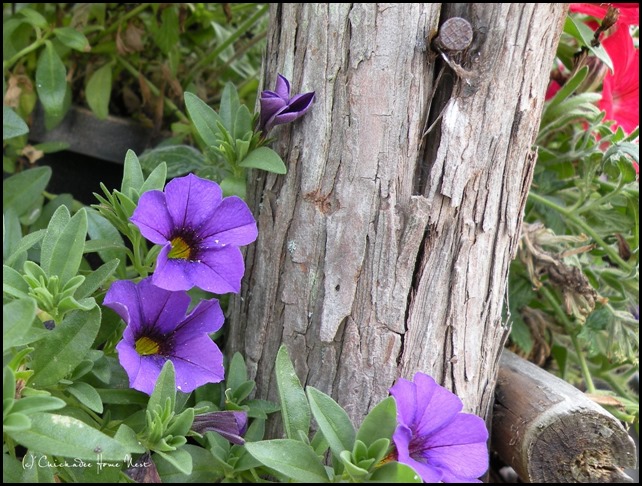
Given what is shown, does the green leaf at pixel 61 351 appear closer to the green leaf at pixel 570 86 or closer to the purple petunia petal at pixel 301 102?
the purple petunia petal at pixel 301 102

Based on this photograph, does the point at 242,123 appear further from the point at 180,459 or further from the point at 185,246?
the point at 180,459

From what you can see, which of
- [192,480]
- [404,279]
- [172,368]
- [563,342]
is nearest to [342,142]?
[404,279]

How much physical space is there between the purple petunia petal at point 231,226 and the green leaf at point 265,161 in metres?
0.07

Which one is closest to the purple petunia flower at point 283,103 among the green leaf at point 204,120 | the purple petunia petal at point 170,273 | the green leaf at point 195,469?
the green leaf at point 204,120

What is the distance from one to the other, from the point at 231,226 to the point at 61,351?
9.7 inches

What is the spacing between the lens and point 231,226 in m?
0.85

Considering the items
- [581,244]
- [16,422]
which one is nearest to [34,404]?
[16,422]

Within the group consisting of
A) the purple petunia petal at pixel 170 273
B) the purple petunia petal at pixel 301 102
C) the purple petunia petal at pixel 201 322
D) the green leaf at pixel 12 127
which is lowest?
the purple petunia petal at pixel 201 322

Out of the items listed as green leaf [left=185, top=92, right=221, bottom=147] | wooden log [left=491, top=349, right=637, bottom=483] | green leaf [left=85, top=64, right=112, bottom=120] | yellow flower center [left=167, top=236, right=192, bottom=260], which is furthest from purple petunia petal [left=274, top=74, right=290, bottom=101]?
green leaf [left=85, top=64, right=112, bottom=120]

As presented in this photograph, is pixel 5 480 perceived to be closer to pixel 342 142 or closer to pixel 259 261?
pixel 259 261

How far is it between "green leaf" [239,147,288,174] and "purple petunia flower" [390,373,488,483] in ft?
1.03

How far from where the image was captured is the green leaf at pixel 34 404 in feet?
2.17

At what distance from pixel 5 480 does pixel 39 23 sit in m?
0.85

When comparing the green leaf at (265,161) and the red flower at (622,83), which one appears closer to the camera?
the green leaf at (265,161)
